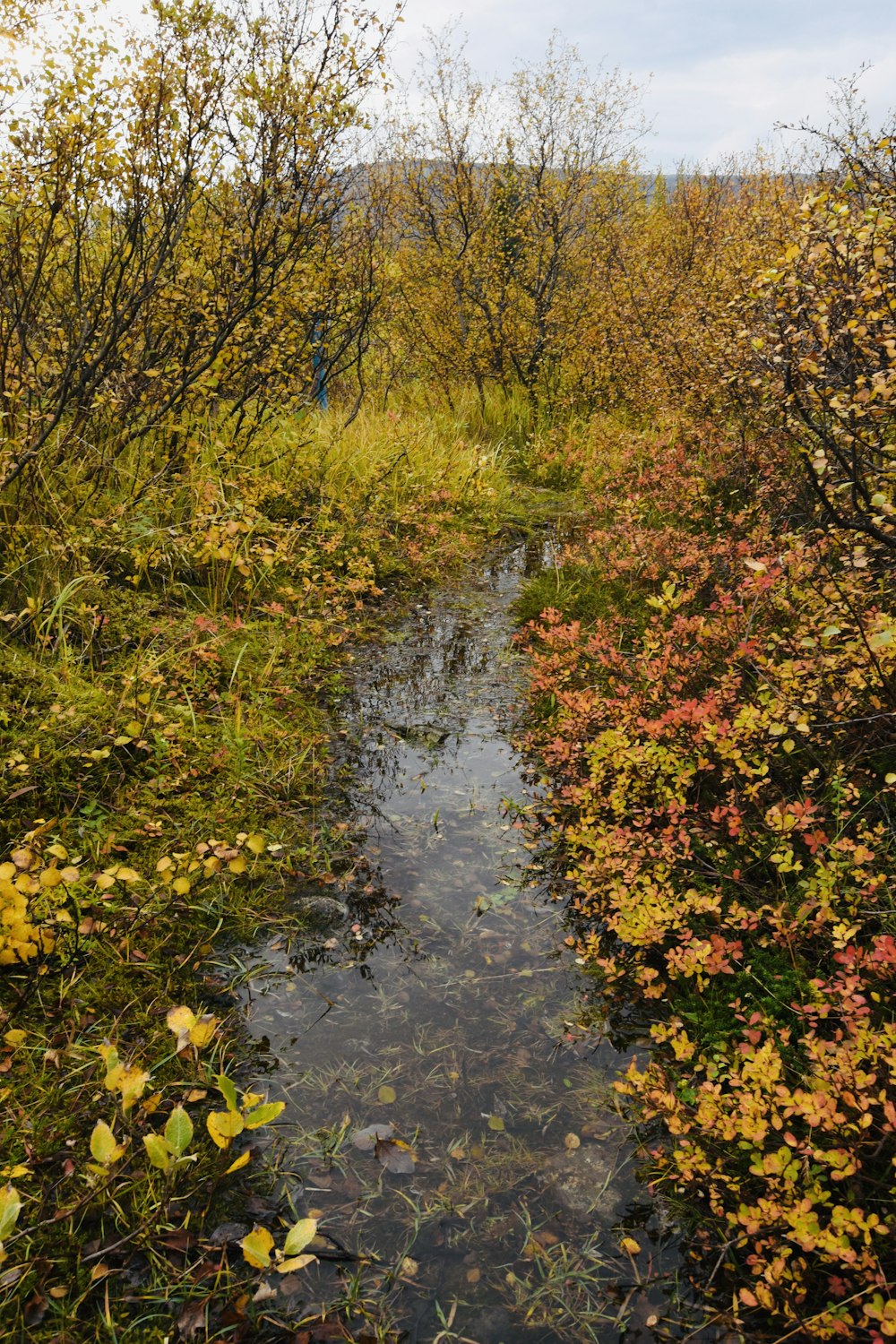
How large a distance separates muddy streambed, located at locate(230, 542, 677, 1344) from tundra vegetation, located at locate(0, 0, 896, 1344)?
0.52 ft

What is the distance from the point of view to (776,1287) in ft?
6.33

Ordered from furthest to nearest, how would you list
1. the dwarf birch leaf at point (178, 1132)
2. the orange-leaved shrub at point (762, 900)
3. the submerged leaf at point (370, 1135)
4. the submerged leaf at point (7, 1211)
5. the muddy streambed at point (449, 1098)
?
the submerged leaf at point (370, 1135), the muddy streambed at point (449, 1098), the orange-leaved shrub at point (762, 900), the dwarf birch leaf at point (178, 1132), the submerged leaf at point (7, 1211)

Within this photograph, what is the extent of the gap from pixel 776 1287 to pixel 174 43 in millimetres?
6544

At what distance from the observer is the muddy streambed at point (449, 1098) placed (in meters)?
2.09

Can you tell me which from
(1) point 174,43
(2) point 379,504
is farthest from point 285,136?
(2) point 379,504

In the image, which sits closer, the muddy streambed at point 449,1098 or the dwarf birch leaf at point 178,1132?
the dwarf birch leaf at point 178,1132

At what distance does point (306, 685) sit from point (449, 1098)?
3034 mm

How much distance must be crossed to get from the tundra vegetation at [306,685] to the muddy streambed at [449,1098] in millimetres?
159

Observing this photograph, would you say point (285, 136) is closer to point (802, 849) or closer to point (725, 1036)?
point (802, 849)

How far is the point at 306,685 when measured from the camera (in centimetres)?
513

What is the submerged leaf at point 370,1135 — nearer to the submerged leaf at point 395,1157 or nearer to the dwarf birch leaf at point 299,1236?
the submerged leaf at point 395,1157

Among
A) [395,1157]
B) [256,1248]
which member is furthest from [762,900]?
[256,1248]

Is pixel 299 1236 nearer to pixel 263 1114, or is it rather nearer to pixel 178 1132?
pixel 263 1114

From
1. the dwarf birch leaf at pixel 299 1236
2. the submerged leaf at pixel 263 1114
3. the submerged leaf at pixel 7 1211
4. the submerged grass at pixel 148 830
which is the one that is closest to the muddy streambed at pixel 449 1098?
the submerged grass at pixel 148 830
